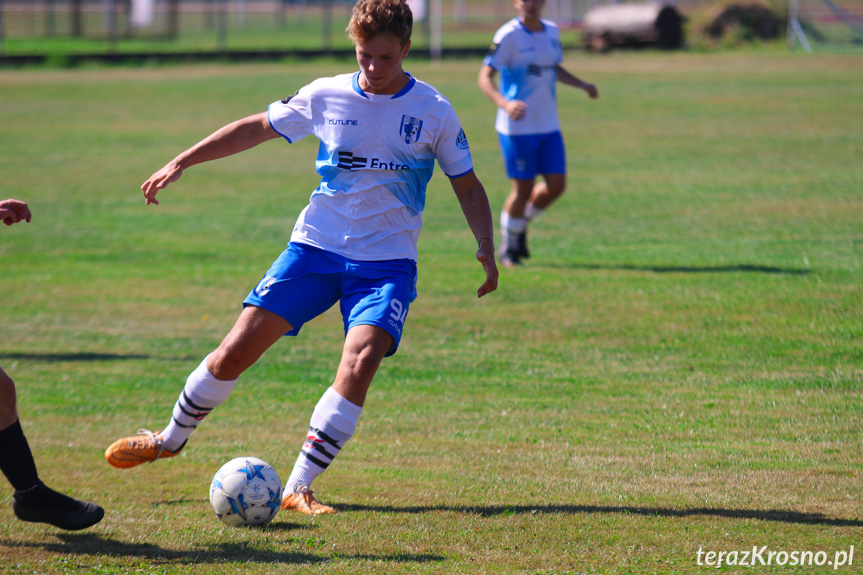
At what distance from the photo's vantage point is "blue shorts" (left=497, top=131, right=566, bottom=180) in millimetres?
10336

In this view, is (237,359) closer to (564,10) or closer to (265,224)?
(265,224)

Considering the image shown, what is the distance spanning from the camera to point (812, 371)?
22.5ft

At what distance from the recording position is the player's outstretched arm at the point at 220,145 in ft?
15.6

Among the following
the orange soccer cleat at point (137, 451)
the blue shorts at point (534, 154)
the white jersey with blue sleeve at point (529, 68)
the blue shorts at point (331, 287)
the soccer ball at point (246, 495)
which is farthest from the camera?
the blue shorts at point (534, 154)

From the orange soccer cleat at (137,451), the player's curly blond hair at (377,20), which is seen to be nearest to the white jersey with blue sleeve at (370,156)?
the player's curly blond hair at (377,20)

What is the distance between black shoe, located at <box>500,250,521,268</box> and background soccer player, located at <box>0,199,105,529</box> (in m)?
6.73

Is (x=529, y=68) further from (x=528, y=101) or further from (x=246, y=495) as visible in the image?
(x=246, y=495)

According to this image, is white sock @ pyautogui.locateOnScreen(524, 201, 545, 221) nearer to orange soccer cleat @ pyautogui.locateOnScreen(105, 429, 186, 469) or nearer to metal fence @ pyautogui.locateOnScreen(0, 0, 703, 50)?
orange soccer cleat @ pyautogui.locateOnScreen(105, 429, 186, 469)

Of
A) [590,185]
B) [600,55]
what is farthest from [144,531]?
[600,55]

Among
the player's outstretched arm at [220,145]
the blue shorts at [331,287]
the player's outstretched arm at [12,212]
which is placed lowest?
the blue shorts at [331,287]

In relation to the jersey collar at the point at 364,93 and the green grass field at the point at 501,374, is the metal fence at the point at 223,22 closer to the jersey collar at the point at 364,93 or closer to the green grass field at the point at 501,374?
the green grass field at the point at 501,374

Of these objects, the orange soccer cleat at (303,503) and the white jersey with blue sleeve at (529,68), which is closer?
the orange soccer cleat at (303,503)

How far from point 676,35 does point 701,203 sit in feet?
88.5

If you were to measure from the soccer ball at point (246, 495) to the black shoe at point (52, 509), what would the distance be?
577mm
